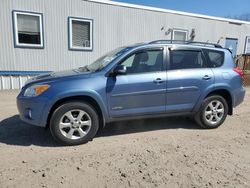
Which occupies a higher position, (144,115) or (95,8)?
(95,8)

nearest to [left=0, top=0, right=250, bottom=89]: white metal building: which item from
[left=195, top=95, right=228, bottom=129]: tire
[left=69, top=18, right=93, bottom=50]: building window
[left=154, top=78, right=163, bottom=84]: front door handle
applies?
[left=69, top=18, right=93, bottom=50]: building window

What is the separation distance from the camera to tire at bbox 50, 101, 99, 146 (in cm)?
362

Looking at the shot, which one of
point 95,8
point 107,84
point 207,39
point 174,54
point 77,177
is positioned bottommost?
point 77,177

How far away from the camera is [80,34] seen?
9.52 meters

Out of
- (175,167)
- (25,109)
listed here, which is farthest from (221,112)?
(25,109)

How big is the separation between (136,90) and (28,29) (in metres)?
6.61

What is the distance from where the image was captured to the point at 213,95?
4.59m

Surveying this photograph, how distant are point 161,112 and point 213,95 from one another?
123cm

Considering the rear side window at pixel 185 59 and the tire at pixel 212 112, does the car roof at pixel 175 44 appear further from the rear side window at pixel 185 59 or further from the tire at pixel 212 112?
the tire at pixel 212 112

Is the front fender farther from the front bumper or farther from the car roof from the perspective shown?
the car roof

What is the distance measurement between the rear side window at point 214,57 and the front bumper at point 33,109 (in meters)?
3.31

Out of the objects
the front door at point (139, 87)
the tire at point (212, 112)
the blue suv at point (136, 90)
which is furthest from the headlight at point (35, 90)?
the tire at point (212, 112)

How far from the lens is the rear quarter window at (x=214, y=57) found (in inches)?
180

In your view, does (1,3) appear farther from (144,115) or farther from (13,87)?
(144,115)
